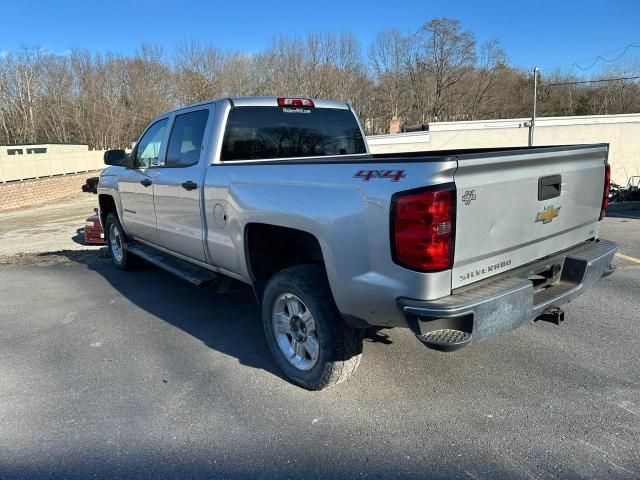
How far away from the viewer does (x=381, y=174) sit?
2.64 meters

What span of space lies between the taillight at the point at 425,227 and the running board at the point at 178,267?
2.29m

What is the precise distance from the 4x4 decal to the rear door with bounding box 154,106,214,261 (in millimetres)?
1897

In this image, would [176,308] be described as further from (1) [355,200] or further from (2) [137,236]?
(1) [355,200]

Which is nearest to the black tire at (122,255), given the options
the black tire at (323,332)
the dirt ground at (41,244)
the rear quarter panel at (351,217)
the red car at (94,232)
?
the dirt ground at (41,244)

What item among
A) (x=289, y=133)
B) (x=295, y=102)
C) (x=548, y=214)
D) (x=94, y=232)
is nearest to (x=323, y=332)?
(x=548, y=214)

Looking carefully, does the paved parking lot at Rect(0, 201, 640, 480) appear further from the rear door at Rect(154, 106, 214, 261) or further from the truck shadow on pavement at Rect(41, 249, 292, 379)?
the rear door at Rect(154, 106, 214, 261)

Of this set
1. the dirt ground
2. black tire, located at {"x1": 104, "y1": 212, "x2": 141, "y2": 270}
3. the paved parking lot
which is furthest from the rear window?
the dirt ground

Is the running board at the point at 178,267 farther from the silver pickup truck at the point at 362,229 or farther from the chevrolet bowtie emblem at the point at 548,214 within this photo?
the chevrolet bowtie emblem at the point at 548,214

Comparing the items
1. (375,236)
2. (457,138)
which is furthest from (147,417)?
(457,138)

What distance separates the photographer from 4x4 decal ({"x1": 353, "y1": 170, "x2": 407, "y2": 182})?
2557 millimetres

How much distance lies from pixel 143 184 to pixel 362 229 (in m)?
3.49

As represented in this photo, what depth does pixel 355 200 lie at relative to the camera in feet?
9.03

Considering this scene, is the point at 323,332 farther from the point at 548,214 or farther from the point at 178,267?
the point at 178,267

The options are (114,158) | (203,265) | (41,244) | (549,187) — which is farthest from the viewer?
(41,244)
